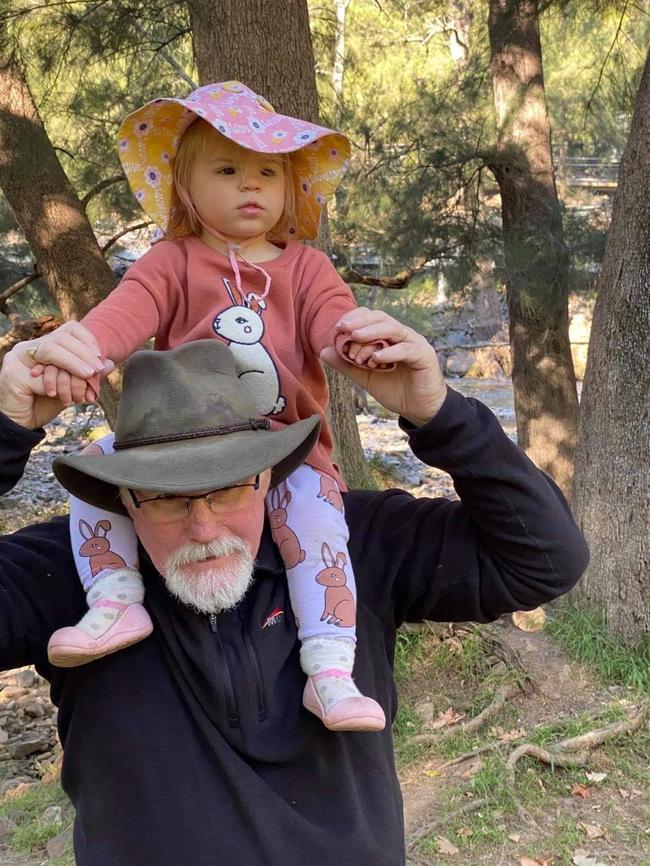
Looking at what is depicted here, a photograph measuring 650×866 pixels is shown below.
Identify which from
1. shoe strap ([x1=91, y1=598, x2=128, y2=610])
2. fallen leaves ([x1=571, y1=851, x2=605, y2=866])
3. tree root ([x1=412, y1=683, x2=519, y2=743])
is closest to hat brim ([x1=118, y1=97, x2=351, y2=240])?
shoe strap ([x1=91, y1=598, x2=128, y2=610])

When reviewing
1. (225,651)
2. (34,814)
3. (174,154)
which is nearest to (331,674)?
(225,651)

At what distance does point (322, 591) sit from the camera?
5.44 ft

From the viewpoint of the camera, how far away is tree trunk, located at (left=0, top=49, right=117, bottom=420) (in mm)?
4414

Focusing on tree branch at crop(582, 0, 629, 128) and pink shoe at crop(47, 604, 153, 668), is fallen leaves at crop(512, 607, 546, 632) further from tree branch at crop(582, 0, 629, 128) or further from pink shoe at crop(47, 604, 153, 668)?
tree branch at crop(582, 0, 629, 128)

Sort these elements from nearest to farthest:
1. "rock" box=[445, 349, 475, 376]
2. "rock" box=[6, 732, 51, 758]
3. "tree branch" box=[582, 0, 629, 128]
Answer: "rock" box=[6, 732, 51, 758] < "tree branch" box=[582, 0, 629, 128] < "rock" box=[445, 349, 475, 376]

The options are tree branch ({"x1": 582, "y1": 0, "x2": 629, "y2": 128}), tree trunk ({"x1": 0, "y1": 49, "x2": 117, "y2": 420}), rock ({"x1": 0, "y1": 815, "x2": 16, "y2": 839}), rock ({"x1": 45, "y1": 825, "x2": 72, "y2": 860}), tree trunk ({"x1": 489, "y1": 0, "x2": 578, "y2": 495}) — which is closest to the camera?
rock ({"x1": 45, "y1": 825, "x2": 72, "y2": 860})

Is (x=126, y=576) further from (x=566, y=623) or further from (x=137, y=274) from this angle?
(x=566, y=623)

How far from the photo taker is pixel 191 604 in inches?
63.4

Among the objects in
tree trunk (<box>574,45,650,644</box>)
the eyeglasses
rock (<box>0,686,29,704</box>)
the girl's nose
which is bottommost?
rock (<box>0,686,29,704</box>)

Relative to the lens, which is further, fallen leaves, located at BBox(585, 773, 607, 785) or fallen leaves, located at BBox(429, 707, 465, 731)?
fallen leaves, located at BBox(429, 707, 465, 731)

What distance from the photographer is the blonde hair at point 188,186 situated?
1.83m

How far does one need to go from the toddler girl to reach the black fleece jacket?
0.24 feet

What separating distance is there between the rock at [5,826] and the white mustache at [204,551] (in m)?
2.81

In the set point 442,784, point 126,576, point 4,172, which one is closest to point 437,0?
point 4,172
